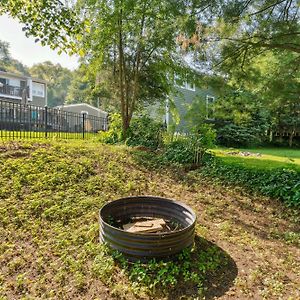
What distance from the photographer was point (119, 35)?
332 inches

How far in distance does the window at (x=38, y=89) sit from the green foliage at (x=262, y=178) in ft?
80.4

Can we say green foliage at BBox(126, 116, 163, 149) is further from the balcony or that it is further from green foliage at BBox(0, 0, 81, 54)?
the balcony

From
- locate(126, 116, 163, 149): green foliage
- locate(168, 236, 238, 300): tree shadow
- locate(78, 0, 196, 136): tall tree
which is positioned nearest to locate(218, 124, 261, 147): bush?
locate(78, 0, 196, 136): tall tree

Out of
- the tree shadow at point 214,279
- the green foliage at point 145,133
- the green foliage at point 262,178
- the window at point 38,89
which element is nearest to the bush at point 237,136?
the green foliage at point 145,133

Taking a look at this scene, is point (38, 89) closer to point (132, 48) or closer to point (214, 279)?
point (132, 48)

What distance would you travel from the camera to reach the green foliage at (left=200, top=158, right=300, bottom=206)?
4.90m

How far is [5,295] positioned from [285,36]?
5.51 m

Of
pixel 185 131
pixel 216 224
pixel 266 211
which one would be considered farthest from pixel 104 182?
pixel 185 131

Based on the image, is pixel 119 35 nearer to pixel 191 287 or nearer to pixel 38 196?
pixel 38 196

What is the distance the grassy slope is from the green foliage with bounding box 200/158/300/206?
29cm

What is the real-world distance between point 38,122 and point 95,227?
7.40 meters

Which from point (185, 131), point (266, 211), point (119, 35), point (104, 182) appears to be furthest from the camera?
point (119, 35)

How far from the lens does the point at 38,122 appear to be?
974cm

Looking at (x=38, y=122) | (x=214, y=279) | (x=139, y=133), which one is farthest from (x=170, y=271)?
(x=38, y=122)
